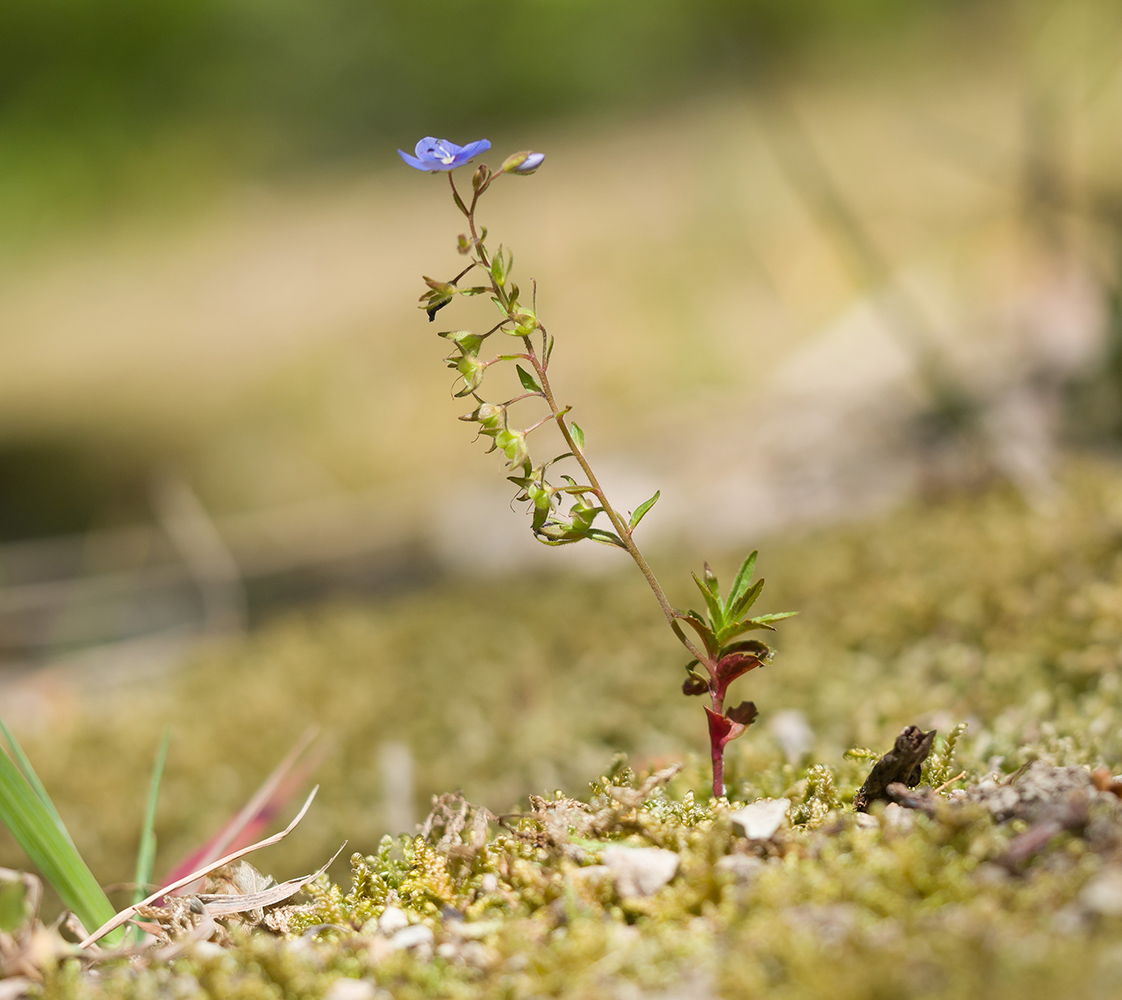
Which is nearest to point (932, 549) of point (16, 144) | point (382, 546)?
point (382, 546)

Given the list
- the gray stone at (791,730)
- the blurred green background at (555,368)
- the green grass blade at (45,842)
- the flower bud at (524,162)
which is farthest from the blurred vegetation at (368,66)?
the green grass blade at (45,842)

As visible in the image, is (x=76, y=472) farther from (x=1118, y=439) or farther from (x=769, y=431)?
(x=1118, y=439)

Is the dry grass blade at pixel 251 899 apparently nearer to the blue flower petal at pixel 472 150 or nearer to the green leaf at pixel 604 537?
the green leaf at pixel 604 537

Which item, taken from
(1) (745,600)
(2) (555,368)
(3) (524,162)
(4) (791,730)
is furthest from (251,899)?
(2) (555,368)

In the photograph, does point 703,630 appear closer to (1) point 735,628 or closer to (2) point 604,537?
(1) point 735,628

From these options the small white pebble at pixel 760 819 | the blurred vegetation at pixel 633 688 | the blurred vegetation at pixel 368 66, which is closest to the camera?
the small white pebble at pixel 760 819

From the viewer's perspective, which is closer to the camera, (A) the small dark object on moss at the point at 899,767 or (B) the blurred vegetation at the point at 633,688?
(A) the small dark object on moss at the point at 899,767
